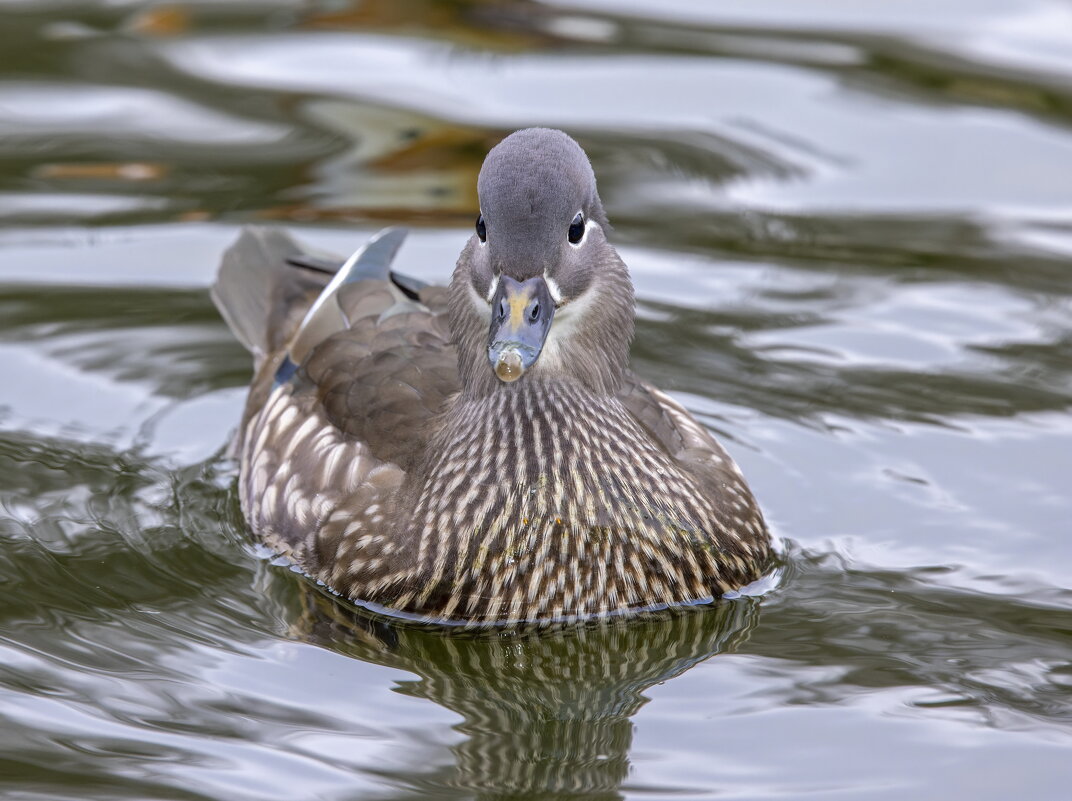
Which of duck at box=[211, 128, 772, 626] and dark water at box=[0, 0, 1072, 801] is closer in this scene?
dark water at box=[0, 0, 1072, 801]

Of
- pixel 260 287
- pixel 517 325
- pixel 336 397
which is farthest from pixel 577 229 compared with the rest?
pixel 260 287

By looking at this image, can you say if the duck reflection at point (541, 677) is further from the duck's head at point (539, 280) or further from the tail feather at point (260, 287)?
the tail feather at point (260, 287)

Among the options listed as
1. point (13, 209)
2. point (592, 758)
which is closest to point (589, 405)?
point (592, 758)

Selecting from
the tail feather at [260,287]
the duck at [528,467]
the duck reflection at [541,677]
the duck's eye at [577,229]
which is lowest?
the duck reflection at [541,677]

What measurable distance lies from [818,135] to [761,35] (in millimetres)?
1334

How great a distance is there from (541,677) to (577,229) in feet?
4.41

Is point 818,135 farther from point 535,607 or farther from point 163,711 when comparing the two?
point 163,711

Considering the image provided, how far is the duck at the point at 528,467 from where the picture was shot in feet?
16.4

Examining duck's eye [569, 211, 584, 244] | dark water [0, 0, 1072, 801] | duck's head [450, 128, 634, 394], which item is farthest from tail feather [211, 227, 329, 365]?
duck's eye [569, 211, 584, 244]

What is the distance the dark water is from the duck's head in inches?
33.9

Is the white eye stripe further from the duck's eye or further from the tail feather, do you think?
the tail feather

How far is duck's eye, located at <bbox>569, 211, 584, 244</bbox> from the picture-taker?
5.11 m

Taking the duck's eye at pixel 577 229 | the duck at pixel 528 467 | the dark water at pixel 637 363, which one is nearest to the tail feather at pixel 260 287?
the dark water at pixel 637 363

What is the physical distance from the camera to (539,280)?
4957mm
